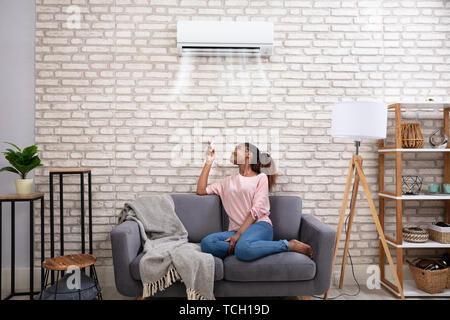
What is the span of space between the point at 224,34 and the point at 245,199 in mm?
Result: 1411

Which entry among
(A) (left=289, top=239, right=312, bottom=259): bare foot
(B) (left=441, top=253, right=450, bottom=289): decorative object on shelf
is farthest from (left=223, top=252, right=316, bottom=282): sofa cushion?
(B) (left=441, top=253, right=450, bottom=289): decorative object on shelf

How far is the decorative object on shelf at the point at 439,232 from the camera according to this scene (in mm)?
2758

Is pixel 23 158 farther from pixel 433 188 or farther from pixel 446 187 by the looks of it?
pixel 446 187

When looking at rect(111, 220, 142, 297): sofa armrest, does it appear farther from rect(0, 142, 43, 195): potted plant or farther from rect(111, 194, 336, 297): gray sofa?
rect(0, 142, 43, 195): potted plant

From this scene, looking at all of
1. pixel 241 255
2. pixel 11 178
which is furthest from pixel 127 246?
pixel 11 178

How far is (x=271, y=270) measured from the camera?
227 centimetres

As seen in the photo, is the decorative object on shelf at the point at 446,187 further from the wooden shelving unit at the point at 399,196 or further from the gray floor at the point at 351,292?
the gray floor at the point at 351,292

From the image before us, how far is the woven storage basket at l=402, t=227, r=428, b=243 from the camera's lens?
108 inches

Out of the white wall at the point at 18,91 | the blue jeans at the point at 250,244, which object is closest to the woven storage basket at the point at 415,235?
the blue jeans at the point at 250,244

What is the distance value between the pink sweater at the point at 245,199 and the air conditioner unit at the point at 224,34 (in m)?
1.14

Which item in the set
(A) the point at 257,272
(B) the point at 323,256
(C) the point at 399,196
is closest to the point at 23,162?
(A) the point at 257,272

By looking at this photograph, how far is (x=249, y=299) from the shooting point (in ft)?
8.68

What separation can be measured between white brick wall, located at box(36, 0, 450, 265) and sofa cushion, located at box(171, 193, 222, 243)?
244 millimetres
